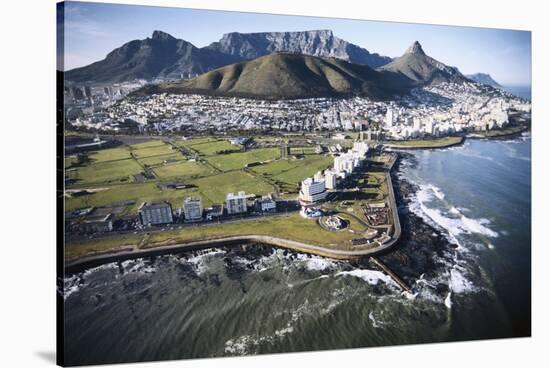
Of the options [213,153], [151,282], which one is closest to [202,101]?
[213,153]

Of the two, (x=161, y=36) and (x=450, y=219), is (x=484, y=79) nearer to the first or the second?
(x=450, y=219)

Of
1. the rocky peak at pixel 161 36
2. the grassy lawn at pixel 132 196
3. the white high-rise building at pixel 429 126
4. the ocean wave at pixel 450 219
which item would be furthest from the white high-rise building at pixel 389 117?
the rocky peak at pixel 161 36

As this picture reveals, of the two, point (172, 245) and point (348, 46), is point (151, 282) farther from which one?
point (348, 46)

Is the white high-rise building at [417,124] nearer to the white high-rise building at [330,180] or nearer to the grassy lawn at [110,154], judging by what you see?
the white high-rise building at [330,180]

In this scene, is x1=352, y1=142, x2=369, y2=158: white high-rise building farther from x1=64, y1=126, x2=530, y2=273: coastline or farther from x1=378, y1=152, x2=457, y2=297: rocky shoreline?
x1=64, y1=126, x2=530, y2=273: coastline

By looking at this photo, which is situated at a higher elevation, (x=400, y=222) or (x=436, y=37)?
(x=436, y=37)
